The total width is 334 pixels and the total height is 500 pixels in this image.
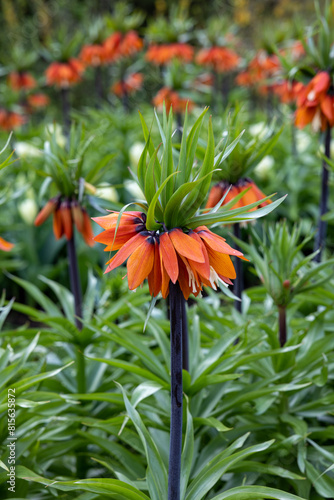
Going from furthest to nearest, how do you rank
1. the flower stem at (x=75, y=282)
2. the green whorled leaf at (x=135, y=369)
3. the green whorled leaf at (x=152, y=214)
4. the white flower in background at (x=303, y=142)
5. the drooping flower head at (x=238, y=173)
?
the white flower in background at (x=303, y=142) → the flower stem at (x=75, y=282) → the drooping flower head at (x=238, y=173) → the green whorled leaf at (x=135, y=369) → the green whorled leaf at (x=152, y=214)

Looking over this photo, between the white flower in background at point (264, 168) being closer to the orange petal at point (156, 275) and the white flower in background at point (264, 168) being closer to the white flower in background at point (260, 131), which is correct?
the white flower in background at point (260, 131)

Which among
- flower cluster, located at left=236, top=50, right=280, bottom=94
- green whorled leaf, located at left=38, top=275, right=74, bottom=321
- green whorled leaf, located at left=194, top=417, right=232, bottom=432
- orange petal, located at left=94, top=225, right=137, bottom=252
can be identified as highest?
flower cluster, located at left=236, top=50, right=280, bottom=94

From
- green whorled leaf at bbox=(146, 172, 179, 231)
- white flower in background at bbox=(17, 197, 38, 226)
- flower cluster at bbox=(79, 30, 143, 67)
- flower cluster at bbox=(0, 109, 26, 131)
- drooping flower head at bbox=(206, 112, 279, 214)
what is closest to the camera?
green whorled leaf at bbox=(146, 172, 179, 231)

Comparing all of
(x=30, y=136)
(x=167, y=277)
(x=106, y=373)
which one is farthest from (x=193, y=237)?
(x=30, y=136)

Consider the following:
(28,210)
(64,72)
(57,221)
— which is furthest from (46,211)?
(64,72)

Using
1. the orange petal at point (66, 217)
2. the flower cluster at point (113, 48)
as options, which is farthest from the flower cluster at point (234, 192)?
the flower cluster at point (113, 48)

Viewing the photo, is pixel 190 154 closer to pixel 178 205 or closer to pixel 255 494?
pixel 178 205

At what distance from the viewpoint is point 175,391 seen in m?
1.04

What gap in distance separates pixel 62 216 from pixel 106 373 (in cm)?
56

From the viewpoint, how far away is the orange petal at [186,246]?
830 millimetres

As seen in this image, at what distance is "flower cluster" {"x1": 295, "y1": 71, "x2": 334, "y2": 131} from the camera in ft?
5.66

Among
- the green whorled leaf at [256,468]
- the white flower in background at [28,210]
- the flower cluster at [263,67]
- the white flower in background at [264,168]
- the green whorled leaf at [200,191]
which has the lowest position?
the green whorled leaf at [256,468]

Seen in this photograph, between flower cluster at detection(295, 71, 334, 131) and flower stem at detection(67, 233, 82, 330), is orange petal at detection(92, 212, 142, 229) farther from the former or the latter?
flower cluster at detection(295, 71, 334, 131)

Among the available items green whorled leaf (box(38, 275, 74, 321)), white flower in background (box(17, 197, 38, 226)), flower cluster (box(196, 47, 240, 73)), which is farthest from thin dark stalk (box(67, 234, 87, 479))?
flower cluster (box(196, 47, 240, 73))
